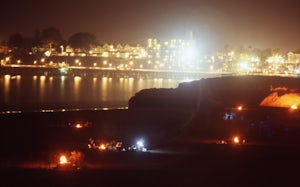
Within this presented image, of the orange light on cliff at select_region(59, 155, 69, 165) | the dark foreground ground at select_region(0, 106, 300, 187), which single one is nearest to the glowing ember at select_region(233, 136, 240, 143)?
the dark foreground ground at select_region(0, 106, 300, 187)

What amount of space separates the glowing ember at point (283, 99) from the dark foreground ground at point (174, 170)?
12.2 metres

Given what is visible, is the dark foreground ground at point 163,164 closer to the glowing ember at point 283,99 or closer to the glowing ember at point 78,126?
the glowing ember at point 78,126

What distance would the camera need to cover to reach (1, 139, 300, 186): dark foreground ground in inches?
298

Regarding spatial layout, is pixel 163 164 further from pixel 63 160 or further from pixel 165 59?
pixel 165 59

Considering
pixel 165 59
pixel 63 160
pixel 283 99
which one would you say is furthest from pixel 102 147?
pixel 165 59

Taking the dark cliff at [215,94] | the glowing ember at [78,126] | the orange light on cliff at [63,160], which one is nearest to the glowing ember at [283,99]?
the dark cliff at [215,94]

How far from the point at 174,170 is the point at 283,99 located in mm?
15647

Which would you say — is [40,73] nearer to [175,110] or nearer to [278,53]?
[278,53]

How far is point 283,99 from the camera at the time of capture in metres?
23.2

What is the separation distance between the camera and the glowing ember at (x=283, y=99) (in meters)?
22.9

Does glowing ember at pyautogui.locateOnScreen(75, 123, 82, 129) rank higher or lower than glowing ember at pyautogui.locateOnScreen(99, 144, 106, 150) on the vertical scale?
lower

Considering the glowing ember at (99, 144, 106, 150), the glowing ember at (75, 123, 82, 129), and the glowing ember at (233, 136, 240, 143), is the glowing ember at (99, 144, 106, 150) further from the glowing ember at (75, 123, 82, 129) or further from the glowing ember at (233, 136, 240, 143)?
the glowing ember at (75, 123, 82, 129)

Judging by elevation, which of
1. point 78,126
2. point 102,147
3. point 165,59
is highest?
point 165,59

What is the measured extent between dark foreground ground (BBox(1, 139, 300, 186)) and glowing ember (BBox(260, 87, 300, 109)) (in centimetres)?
1216
